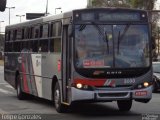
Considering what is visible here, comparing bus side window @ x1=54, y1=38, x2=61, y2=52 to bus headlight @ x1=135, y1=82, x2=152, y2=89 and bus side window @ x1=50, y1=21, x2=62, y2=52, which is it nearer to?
bus side window @ x1=50, y1=21, x2=62, y2=52

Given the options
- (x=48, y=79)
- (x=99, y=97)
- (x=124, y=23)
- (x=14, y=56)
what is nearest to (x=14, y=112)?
(x=48, y=79)

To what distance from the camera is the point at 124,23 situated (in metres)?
14.9

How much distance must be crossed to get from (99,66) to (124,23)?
1.37 meters

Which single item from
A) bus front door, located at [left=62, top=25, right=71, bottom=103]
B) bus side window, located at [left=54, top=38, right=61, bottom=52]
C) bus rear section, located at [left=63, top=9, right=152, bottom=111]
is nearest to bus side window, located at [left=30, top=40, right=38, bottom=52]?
bus side window, located at [left=54, top=38, right=61, bottom=52]

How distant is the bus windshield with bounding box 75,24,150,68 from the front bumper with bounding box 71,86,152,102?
2.07ft

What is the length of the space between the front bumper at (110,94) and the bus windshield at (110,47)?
630 mm

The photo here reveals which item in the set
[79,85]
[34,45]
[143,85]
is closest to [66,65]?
[79,85]

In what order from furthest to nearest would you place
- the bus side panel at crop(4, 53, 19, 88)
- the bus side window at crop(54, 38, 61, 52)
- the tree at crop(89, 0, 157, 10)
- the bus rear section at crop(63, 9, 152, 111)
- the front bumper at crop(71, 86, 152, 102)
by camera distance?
the tree at crop(89, 0, 157, 10)
the bus side panel at crop(4, 53, 19, 88)
the bus side window at crop(54, 38, 61, 52)
the bus rear section at crop(63, 9, 152, 111)
the front bumper at crop(71, 86, 152, 102)

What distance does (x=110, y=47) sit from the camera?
14594 mm

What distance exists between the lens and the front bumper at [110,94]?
14242 mm

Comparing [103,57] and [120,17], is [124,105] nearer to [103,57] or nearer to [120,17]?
[103,57]

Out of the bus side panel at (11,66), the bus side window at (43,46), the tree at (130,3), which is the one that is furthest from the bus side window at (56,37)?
the tree at (130,3)

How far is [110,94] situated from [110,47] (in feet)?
3.91

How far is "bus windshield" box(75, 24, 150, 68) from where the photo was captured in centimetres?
1449
